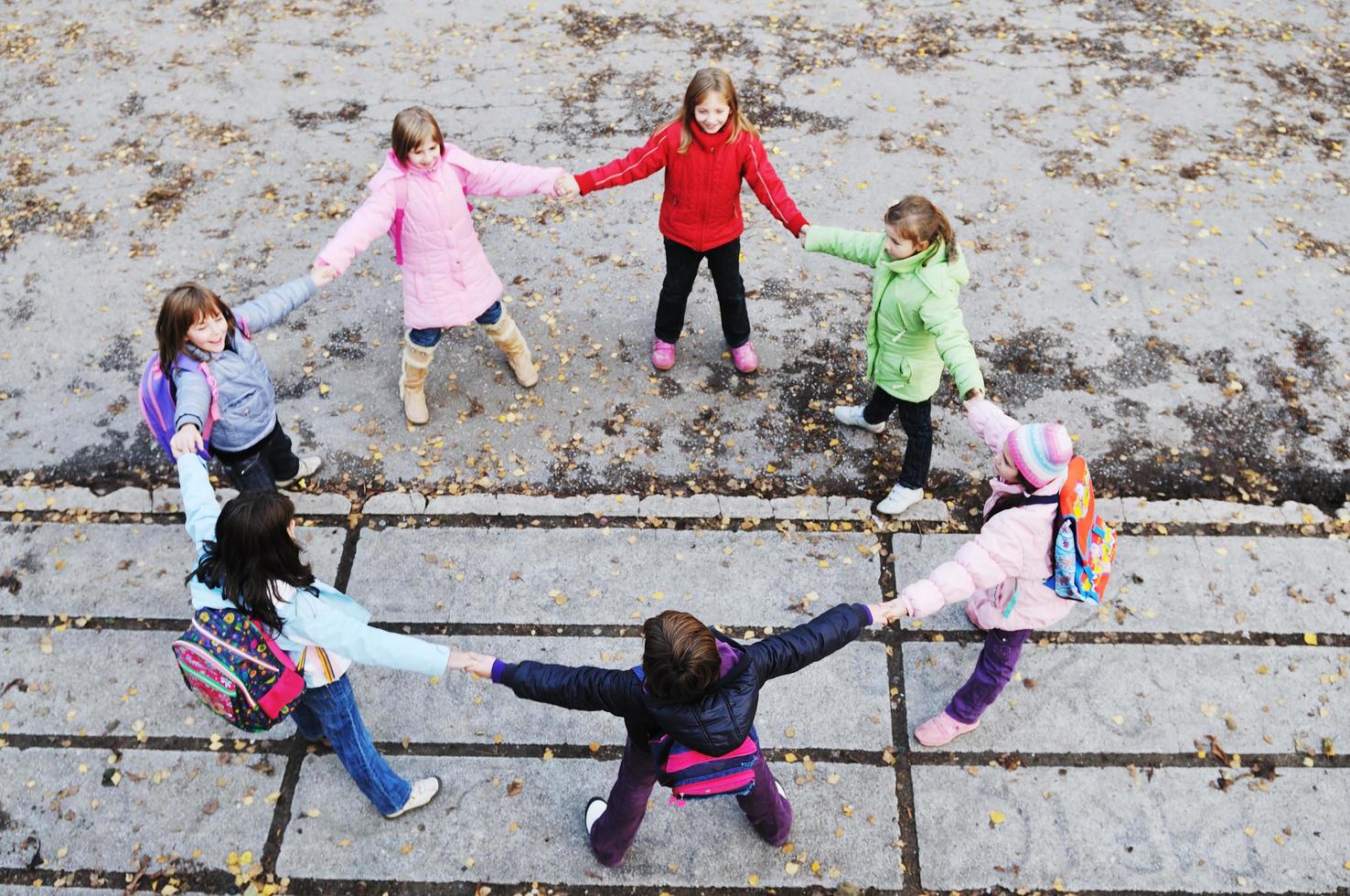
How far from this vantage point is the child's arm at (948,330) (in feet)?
14.6

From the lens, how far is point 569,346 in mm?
6398

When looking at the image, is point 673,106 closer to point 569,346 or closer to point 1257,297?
point 569,346

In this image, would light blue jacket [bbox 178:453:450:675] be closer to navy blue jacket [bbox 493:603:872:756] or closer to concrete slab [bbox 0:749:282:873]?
navy blue jacket [bbox 493:603:872:756]

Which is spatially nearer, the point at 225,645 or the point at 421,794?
the point at 225,645

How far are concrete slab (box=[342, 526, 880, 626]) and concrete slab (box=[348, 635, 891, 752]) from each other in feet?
0.66

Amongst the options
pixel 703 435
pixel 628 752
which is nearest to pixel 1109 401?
pixel 703 435

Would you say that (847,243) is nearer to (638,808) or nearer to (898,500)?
(898,500)

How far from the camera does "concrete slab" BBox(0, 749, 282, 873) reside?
13.9ft

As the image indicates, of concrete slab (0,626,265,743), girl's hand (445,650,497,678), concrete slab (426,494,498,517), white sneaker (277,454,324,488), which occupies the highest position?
girl's hand (445,650,497,678)

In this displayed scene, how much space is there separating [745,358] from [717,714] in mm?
3256

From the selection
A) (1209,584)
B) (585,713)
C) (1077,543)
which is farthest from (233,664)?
(1209,584)

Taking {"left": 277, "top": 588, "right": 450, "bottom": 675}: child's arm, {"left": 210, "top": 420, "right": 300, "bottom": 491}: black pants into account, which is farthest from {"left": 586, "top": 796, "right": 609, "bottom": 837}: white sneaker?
{"left": 210, "top": 420, "right": 300, "bottom": 491}: black pants

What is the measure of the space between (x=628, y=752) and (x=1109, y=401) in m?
3.88

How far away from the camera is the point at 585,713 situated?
472 centimetres
